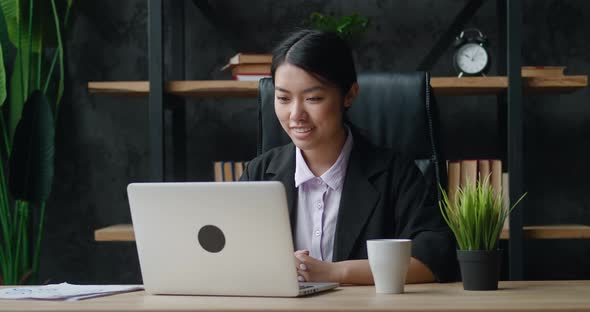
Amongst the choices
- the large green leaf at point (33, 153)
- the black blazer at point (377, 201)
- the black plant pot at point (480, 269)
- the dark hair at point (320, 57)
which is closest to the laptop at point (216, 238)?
the black plant pot at point (480, 269)

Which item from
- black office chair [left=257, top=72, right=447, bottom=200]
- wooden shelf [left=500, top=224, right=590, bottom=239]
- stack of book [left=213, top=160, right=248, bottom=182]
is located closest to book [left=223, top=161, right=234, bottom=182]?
stack of book [left=213, top=160, right=248, bottom=182]

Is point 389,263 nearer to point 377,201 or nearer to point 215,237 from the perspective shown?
point 215,237

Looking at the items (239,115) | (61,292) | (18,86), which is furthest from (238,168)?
(61,292)

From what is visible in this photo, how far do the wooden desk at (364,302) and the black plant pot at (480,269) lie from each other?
1.0 inches

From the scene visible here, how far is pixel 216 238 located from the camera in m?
1.24

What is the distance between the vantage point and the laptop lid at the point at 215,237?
3.92 ft

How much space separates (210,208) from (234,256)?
8cm

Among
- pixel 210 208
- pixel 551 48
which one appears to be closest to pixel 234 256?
pixel 210 208

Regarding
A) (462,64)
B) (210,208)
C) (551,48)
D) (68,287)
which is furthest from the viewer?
(551,48)

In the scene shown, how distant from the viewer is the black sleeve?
157 cm

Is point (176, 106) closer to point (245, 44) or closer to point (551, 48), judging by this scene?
point (245, 44)

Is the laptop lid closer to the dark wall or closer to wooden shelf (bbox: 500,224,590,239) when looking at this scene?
wooden shelf (bbox: 500,224,590,239)

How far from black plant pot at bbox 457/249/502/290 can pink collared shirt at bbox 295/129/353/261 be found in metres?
0.52

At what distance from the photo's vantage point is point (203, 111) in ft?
9.77
